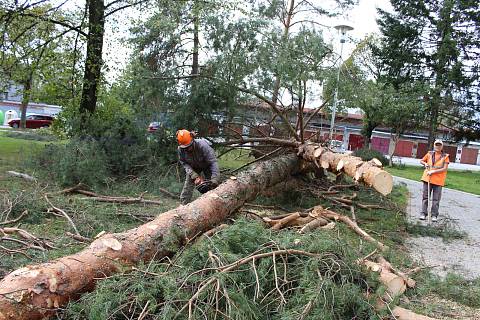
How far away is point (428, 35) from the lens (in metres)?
25.3

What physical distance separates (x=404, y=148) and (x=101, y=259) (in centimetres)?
3969

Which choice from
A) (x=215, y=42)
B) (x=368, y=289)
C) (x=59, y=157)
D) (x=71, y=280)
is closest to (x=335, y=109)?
(x=215, y=42)

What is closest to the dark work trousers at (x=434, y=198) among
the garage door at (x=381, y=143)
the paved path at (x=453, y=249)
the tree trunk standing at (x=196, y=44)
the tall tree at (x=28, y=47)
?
the paved path at (x=453, y=249)

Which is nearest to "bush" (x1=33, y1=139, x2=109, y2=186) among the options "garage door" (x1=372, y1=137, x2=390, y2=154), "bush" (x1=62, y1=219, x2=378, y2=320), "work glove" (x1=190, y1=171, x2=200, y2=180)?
"work glove" (x1=190, y1=171, x2=200, y2=180)

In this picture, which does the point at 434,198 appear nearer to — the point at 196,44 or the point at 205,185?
the point at 205,185

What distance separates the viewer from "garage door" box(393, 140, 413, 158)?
39156 millimetres

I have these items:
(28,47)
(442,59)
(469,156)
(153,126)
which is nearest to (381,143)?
(469,156)

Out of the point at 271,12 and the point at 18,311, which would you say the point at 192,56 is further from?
the point at 18,311

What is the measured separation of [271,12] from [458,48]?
17.7 metres

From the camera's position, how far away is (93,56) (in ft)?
35.8

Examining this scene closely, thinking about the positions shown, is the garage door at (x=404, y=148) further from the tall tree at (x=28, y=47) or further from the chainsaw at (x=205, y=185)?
the chainsaw at (x=205, y=185)

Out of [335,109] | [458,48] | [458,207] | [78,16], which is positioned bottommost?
[458,207]

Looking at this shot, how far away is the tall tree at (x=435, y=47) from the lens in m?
23.9

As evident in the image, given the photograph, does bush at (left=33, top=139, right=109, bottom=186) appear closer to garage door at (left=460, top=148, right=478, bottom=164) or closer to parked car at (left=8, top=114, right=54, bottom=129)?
parked car at (left=8, top=114, right=54, bottom=129)
